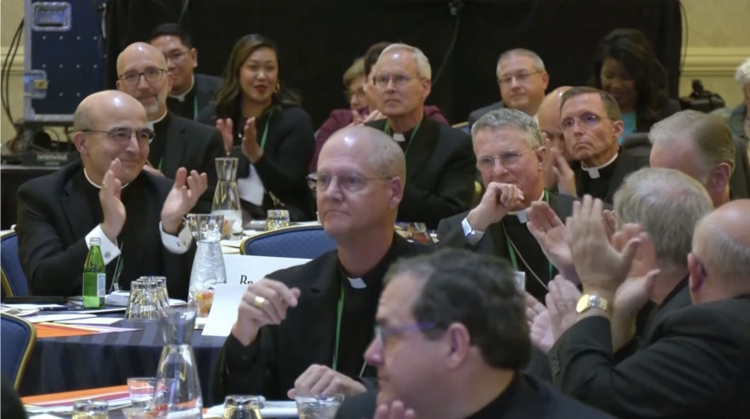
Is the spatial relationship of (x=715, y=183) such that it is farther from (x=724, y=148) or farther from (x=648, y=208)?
(x=648, y=208)

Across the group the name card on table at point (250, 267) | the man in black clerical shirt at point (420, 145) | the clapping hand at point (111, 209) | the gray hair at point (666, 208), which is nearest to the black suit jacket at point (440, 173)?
the man in black clerical shirt at point (420, 145)

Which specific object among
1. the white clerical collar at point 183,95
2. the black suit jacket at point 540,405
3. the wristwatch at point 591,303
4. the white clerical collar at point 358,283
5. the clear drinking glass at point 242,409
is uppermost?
the white clerical collar at point 183,95

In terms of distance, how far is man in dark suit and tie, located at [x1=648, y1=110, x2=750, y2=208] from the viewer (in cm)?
421

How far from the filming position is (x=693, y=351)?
2453mm

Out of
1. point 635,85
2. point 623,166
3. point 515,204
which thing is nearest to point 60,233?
point 515,204

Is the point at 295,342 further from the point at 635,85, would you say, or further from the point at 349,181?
the point at 635,85

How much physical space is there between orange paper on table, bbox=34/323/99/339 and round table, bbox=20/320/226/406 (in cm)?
5

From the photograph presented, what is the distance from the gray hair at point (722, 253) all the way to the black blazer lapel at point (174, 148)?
4224 mm

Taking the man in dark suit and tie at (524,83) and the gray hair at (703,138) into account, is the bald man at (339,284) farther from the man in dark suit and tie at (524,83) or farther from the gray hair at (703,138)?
the man in dark suit and tie at (524,83)

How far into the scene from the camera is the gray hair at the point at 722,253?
2.53 meters

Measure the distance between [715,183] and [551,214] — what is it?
1.01m

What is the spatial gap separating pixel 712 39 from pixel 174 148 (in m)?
5.22

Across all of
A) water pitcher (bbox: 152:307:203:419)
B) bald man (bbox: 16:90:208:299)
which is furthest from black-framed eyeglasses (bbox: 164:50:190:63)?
water pitcher (bbox: 152:307:203:419)

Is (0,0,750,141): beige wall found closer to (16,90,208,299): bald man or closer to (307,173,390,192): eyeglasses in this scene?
(16,90,208,299): bald man
